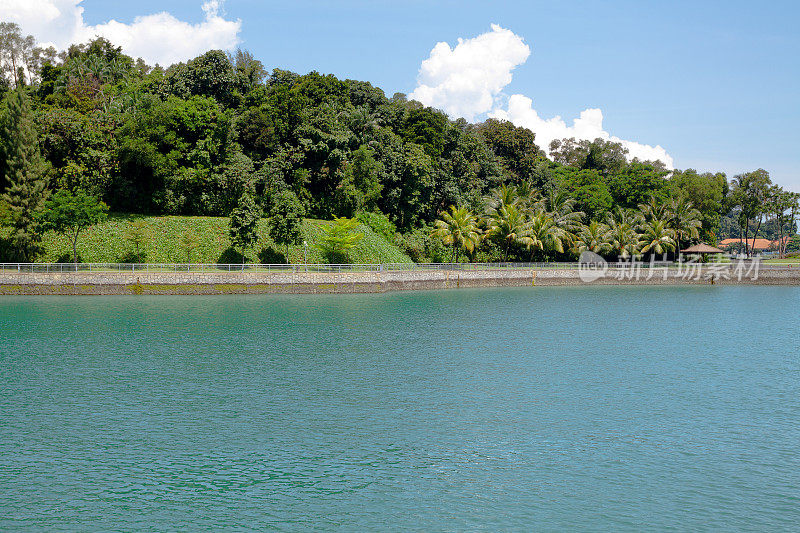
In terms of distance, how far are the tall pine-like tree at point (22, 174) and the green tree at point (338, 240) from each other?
26.7 m

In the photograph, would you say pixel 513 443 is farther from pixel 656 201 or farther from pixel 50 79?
pixel 50 79

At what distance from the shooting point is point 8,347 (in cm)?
3036

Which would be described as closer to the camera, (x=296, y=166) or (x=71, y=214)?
(x=71, y=214)

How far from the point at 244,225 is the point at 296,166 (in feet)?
56.1

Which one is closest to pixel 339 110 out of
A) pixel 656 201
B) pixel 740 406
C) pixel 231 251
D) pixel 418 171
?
pixel 418 171

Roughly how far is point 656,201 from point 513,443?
77817 mm

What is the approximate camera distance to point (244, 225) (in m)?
55.4

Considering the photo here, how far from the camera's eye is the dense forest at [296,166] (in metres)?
60.9

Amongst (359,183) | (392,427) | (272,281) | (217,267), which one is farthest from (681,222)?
(392,427)

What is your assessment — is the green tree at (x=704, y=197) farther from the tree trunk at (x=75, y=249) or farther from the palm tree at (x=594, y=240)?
the tree trunk at (x=75, y=249)

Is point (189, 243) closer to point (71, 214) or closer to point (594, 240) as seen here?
point (71, 214)

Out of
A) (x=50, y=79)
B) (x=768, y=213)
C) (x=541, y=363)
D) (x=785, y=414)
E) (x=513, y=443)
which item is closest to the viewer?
(x=513, y=443)

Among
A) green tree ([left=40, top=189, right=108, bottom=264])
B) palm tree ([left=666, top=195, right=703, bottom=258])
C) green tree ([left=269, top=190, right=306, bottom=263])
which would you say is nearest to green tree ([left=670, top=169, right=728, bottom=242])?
palm tree ([left=666, top=195, right=703, bottom=258])

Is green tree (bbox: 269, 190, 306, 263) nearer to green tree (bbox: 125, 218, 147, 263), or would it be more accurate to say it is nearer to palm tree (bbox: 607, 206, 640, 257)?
green tree (bbox: 125, 218, 147, 263)
